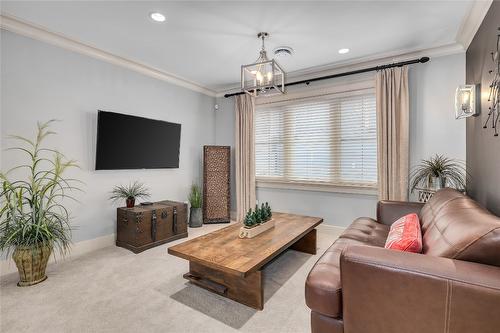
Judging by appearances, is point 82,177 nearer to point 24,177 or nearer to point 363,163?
point 24,177

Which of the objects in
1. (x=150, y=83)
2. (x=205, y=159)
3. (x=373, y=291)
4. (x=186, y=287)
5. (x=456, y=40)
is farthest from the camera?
(x=205, y=159)

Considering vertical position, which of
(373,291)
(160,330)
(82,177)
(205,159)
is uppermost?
(205,159)

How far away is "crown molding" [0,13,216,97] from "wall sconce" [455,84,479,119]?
3.84 meters

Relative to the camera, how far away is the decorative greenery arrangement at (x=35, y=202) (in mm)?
2242

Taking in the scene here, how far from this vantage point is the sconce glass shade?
231 cm

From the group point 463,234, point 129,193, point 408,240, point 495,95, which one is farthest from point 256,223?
point 495,95

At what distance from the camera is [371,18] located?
2.46 metres

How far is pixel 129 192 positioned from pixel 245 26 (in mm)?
2653

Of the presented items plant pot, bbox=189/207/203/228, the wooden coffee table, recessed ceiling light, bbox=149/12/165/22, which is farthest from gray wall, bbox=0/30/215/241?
the wooden coffee table

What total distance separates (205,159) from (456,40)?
387 cm

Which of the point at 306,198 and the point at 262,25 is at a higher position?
the point at 262,25

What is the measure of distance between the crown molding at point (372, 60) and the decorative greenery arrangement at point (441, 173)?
131 centimetres

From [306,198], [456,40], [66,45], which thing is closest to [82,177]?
[66,45]

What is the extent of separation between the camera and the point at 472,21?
7.99ft
